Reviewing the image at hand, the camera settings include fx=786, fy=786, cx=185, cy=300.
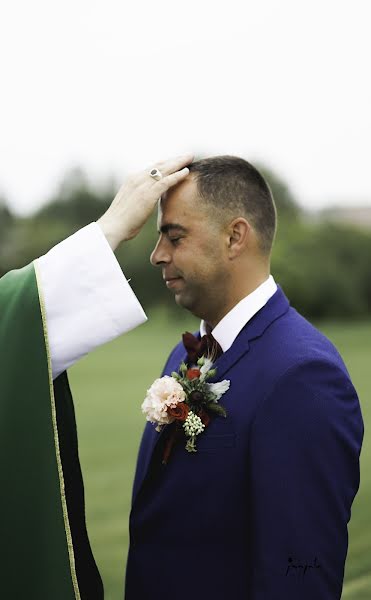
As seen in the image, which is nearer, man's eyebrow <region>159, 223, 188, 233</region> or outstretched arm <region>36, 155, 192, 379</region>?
outstretched arm <region>36, 155, 192, 379</region>

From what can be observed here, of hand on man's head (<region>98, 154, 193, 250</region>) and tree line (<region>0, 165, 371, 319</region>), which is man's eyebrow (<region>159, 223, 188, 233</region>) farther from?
tree line (<region>0, 165, 371, 319</region>)

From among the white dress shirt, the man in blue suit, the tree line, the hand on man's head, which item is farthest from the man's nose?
the tree line

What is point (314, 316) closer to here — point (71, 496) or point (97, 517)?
point (97, 517)

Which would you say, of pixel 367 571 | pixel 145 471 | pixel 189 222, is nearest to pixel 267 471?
pixel 145 471

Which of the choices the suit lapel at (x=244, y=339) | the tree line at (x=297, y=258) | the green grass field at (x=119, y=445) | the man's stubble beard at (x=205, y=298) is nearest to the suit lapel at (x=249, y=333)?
the suit lapel at (x=244, y=339)

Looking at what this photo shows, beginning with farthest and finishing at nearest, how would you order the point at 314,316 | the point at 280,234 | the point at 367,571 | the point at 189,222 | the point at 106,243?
the point at 280,234 < the point at 314,316 < the point at 367,571 < the point at 189,222 < the point at 106,243

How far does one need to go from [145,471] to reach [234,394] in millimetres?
429

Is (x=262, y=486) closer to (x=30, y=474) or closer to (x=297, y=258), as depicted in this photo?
(x=30, y=474)

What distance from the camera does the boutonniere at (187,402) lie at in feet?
7.95

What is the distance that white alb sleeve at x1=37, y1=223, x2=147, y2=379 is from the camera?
233cm

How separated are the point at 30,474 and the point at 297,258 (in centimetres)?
4078

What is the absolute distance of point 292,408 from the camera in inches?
87.7

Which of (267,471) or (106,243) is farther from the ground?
(106,243)

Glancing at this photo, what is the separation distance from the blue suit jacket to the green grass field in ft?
9.96
